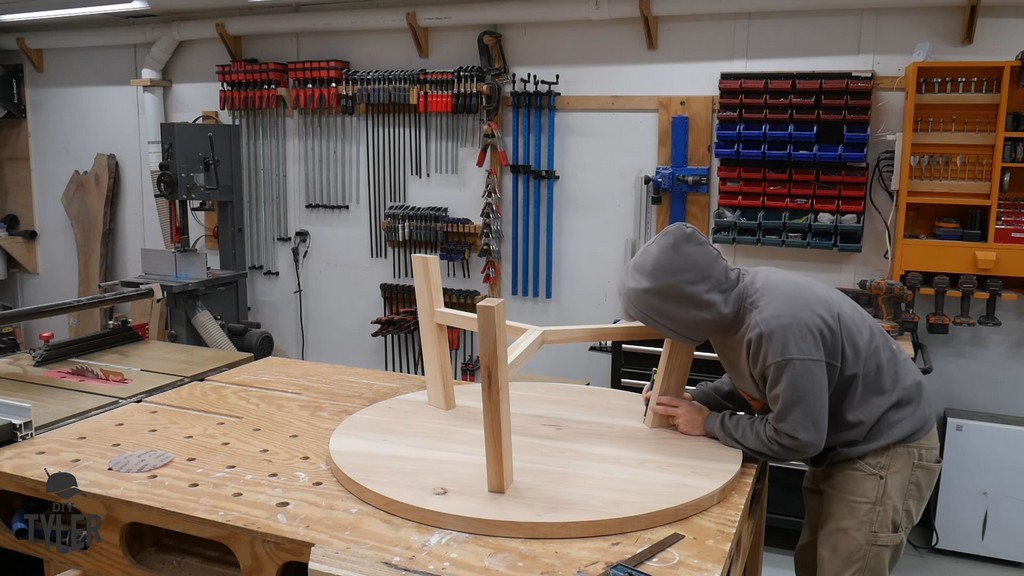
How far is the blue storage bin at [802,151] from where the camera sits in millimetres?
3664

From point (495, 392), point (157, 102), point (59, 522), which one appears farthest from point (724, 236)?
point (157, 102)

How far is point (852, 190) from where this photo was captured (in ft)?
12.1

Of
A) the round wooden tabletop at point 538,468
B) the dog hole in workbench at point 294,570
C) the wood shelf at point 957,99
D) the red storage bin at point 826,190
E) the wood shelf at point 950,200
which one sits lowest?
the dog hole in workbench at point 294,570

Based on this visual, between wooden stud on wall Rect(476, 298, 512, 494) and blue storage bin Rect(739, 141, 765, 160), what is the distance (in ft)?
8.61

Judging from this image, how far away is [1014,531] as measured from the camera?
331 cm

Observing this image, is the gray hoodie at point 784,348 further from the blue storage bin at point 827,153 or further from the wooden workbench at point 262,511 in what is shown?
the blue storage bin at point 827,153

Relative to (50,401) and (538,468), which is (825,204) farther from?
(50,401)

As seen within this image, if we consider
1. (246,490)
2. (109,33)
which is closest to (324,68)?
(109,33)

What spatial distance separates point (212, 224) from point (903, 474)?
184 inches

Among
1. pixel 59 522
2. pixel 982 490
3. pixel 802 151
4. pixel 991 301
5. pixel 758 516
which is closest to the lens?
pixel 59 522

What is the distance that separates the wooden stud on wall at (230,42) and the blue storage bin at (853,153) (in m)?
3.72

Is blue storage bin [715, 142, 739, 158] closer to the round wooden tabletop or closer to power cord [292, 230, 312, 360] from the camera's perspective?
the round wooden tabletop

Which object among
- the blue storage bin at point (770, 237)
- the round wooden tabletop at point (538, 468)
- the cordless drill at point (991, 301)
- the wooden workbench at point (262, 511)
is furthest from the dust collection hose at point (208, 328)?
the cordless drill at point (991, 301)

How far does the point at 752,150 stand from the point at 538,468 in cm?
261
